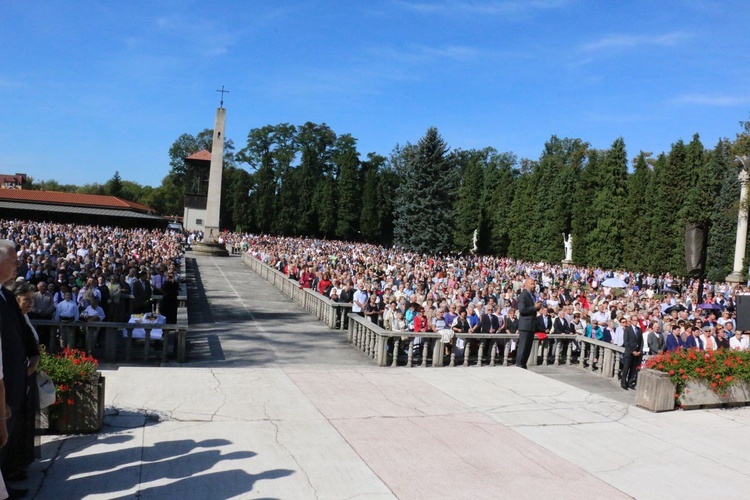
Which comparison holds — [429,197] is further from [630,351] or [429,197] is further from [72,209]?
[630,351]

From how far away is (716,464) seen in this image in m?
7.12

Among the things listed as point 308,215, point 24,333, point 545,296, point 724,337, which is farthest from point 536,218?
point 24,333

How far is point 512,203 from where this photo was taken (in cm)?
6269

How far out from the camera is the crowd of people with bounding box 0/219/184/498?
439 centimetres

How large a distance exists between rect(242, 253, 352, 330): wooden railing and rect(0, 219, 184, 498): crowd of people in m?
4.21

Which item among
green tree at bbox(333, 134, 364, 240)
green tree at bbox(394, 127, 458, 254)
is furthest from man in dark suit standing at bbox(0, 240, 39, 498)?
green tree at bbox(333, 134, 364, 240)

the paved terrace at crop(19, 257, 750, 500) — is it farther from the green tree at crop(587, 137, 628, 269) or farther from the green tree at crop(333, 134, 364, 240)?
the green tree at crop(333, 134, 364, 240)

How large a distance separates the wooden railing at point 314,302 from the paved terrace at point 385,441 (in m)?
6.07

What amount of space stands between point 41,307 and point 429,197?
44.2 m

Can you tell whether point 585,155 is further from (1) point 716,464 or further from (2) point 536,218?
(1) point 716,464

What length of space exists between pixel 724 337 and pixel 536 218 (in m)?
43.6

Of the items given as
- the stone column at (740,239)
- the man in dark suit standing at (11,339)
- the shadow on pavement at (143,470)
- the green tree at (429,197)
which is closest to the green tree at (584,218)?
the green tree at (429,197)

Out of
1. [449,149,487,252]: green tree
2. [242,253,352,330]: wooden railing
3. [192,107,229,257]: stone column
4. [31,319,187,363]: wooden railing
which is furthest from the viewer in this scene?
[449,149,487,252]: green tree

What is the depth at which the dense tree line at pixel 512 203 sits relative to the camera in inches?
1822
